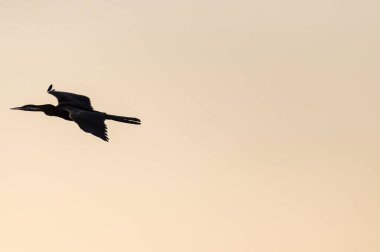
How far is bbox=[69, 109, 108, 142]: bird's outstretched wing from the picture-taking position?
23.1m

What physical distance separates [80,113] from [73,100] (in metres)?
3.30

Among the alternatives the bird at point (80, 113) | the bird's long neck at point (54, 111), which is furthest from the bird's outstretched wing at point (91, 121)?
the bird's long neck at point (54, 111)

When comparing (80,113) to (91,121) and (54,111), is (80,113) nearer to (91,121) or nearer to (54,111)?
(91,121)

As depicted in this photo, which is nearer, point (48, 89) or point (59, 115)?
point (59, 115)

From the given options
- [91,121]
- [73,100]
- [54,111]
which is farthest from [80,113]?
[73,100]

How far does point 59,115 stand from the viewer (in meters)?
27.0

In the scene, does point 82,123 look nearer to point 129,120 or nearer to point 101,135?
point 101,135

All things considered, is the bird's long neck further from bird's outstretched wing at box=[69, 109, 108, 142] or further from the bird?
bird's outstretched wing at box=[69, 109, 108, 142]

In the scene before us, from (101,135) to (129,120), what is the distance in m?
3.65

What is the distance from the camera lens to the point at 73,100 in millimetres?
27672

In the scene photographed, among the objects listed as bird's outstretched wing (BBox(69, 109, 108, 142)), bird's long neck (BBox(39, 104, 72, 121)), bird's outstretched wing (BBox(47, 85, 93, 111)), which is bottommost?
bird's outstretched wing (BBox(69, 109, 108, 142))

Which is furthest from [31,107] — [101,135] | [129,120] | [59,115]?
[101,135]

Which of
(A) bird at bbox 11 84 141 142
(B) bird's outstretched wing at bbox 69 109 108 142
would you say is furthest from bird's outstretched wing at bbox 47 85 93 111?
(B) bird's outstretched wing at bbox 69 109 108 142

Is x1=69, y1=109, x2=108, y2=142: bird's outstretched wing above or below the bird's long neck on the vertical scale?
below
